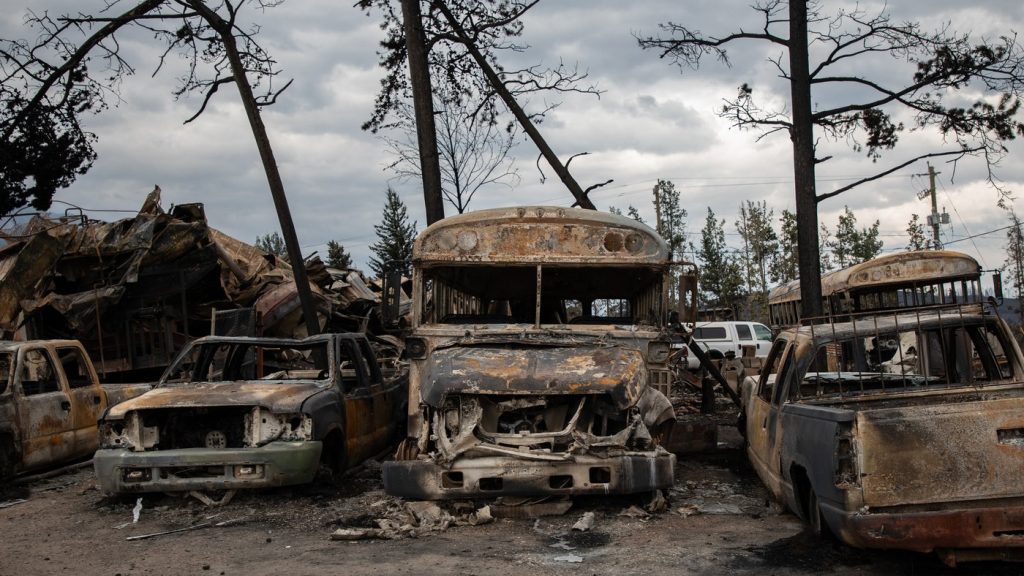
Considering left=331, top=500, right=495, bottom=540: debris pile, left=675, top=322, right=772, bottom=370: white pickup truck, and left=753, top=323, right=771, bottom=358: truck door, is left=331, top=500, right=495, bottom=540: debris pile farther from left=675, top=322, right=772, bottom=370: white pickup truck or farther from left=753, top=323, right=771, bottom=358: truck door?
left=753, top=323, right=771, bottom=358: truck door

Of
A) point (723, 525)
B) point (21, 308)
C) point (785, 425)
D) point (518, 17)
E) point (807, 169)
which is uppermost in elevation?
point (518, 17)

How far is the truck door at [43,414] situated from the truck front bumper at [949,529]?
25.6 feet

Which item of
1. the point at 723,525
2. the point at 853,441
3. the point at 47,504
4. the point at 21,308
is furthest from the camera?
the point at 21,308

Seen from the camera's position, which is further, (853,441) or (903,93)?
(903,93)

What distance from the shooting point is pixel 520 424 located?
266 inches

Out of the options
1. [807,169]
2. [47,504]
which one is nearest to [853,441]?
[47,504]

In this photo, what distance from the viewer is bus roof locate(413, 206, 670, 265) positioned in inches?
320

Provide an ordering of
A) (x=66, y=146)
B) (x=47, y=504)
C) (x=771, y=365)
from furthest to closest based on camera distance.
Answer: (x=66, y=146) < (x=47, y=504) < (x=771, y=365)

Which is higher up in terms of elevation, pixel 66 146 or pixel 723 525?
pixel 66 146

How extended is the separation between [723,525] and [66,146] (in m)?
13.2

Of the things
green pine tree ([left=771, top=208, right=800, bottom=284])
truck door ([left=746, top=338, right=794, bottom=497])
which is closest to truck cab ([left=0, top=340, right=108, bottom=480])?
truck door ([left=746, top=338, right=794, bottom=497])

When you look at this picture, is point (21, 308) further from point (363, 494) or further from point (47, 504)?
point (363, 494)

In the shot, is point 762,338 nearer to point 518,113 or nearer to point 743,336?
point 743,336

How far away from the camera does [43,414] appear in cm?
903
